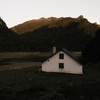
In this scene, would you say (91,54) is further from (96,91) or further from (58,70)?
(96,91)

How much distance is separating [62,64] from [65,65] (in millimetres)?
696

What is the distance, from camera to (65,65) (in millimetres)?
55219

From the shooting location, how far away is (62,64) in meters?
55.4

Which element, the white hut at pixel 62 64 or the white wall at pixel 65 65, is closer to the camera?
the white wall at pixel 65 65

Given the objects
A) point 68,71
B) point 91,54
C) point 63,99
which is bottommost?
point 63,99

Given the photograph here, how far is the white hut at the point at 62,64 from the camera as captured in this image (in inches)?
2146

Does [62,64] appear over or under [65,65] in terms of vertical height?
over

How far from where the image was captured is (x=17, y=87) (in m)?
36.5

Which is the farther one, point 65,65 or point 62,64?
point 62,64

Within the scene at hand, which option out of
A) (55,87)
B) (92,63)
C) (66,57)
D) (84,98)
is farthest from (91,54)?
(84,98)

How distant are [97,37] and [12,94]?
49.4 meters

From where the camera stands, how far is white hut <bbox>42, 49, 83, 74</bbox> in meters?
54.5

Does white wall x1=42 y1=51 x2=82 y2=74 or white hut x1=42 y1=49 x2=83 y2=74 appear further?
white hut x1=42 y1=49 x2=83 y2=74

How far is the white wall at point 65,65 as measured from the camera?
5438cm
